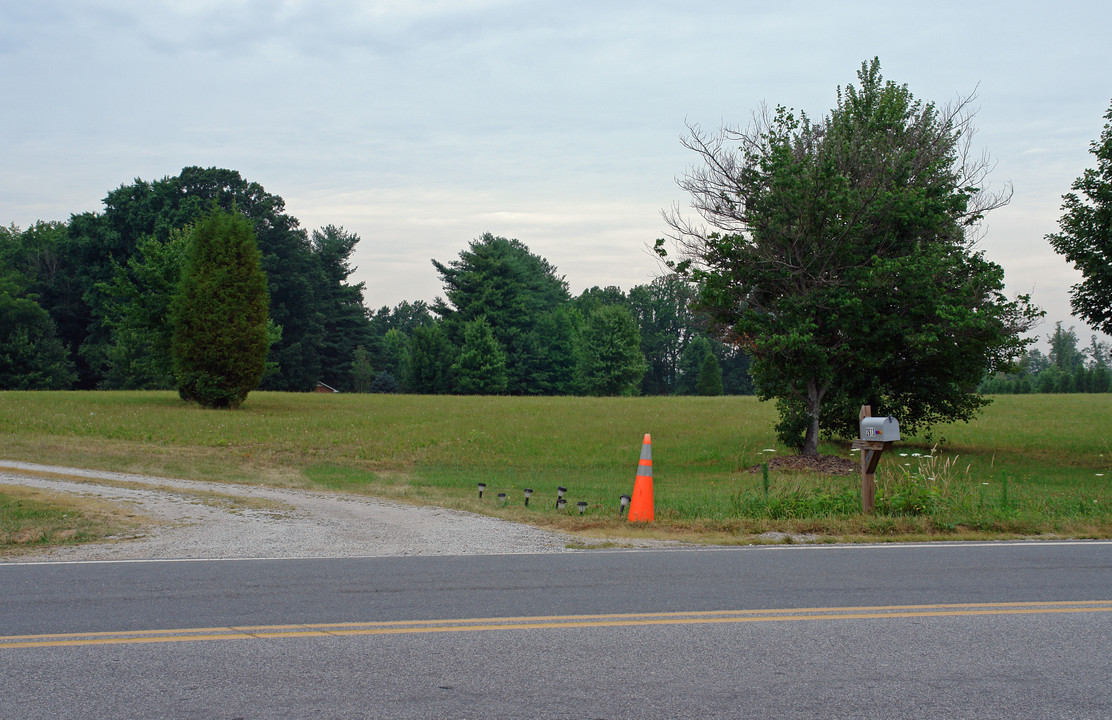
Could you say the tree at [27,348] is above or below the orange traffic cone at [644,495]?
above

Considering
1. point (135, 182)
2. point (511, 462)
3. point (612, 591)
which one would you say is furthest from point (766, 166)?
point (135, 182)

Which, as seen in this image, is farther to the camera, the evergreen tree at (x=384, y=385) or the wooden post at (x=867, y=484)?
the evergreen tree at (x=384, y=385)

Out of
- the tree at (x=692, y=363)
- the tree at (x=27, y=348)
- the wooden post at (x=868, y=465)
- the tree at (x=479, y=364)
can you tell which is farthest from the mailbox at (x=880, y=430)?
the tree at (x=692, y=363)

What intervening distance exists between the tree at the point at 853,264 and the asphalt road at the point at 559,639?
16.2 meters

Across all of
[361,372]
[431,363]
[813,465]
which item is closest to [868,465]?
[813,465]

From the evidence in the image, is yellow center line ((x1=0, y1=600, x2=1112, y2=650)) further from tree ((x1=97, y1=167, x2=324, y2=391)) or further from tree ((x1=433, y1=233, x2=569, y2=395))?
tree ((x1=433, y1=233, x2=569, y2=395))

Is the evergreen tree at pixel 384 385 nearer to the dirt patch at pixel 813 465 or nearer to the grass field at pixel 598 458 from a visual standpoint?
the grass field at pixel 598 458

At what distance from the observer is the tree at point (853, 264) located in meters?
23.7

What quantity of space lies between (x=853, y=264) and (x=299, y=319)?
6659 centimetres

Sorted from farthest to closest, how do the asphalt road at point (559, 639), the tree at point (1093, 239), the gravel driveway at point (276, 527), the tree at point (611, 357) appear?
the tree at point (611, 357) → the tree at point (1093, 239) → the gravel driveway at point (276, 527) → the asphalt road at point (559, 639)

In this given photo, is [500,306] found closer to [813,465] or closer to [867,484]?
[813,465]

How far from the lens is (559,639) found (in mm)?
5789

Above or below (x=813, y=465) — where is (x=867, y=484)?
above

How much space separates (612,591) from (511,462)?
19259 millimetres
